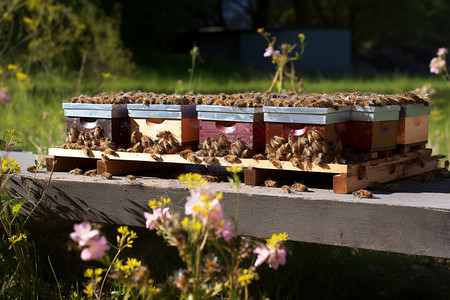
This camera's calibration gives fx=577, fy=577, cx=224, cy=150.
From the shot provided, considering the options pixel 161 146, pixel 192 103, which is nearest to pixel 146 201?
pixel 161 146

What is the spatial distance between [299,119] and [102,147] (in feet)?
3.00

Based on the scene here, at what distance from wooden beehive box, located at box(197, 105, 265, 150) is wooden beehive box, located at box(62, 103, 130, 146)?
42 cm

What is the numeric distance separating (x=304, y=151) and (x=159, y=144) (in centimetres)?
65

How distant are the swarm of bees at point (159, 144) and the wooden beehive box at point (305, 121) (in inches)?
16.6

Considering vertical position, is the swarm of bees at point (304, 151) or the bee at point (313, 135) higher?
the bee at point (313, 135)

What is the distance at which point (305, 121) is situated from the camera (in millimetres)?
2230

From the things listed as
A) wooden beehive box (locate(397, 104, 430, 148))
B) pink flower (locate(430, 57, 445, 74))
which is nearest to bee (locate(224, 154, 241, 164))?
wooden beehive box (locate(397, 104, 430, 148))

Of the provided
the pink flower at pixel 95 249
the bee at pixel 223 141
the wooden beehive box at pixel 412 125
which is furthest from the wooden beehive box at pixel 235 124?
the pink flower at pixel 95 249

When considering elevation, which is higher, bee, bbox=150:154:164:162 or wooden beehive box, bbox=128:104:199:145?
wooden beehive box, bbox=128:104:199:145

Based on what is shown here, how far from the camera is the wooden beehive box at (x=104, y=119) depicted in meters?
2.62

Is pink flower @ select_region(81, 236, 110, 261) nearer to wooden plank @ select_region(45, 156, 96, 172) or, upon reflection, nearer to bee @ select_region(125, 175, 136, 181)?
bee @ select_region(125, 175, 136, 181)

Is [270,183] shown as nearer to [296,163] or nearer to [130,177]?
[296,163]

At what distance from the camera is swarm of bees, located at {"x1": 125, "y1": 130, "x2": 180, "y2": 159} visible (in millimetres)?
2445

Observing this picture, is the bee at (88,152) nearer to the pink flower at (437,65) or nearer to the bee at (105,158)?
the bee at (105,158)
